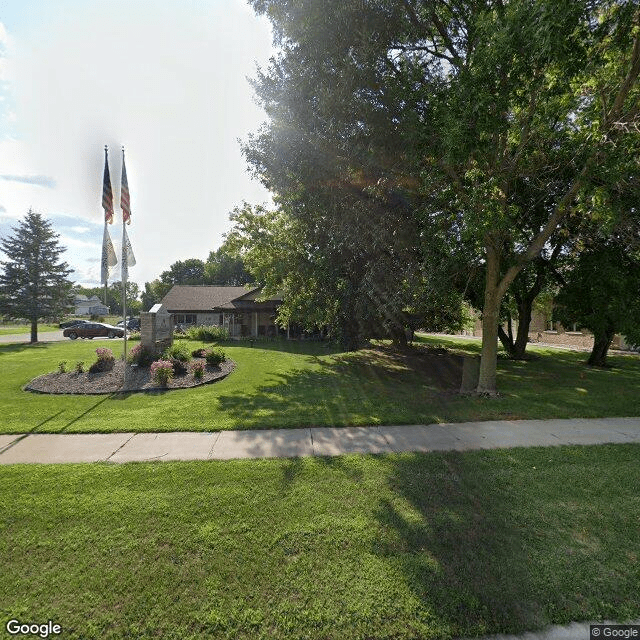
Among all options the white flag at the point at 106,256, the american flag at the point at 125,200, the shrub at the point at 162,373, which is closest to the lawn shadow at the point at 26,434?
the shrub at the point at 162,373

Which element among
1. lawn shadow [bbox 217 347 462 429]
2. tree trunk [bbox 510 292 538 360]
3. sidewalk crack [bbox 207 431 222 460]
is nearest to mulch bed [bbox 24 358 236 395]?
lawn shadow [bbox 217 347 462 429]

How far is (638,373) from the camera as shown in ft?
45.9

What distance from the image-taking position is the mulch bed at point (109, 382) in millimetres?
9812

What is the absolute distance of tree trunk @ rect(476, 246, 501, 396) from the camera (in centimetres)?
962

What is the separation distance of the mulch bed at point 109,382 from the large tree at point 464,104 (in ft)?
23.3

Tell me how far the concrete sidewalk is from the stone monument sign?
23.7 feet

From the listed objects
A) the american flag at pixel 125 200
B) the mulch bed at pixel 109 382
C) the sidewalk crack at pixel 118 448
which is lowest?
the mulch bed at pixel 109 382

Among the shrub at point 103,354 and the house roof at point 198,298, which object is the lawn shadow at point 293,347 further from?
the house roof at point 198,298

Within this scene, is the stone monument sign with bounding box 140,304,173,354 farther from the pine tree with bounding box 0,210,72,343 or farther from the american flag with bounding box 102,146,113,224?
the pine tree with bounding box 0,210,72,343

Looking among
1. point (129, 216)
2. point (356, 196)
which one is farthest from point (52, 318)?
point (356, 196)

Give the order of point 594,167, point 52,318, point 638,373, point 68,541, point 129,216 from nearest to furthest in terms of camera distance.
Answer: point 68,541
point 594,167
point 129,216
point 638,373
point 52,318

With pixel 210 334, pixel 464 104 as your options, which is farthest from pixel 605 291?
pixel 210 334

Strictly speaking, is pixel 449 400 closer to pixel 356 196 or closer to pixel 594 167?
pixel 594 167

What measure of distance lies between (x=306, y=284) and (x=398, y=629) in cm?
1433
